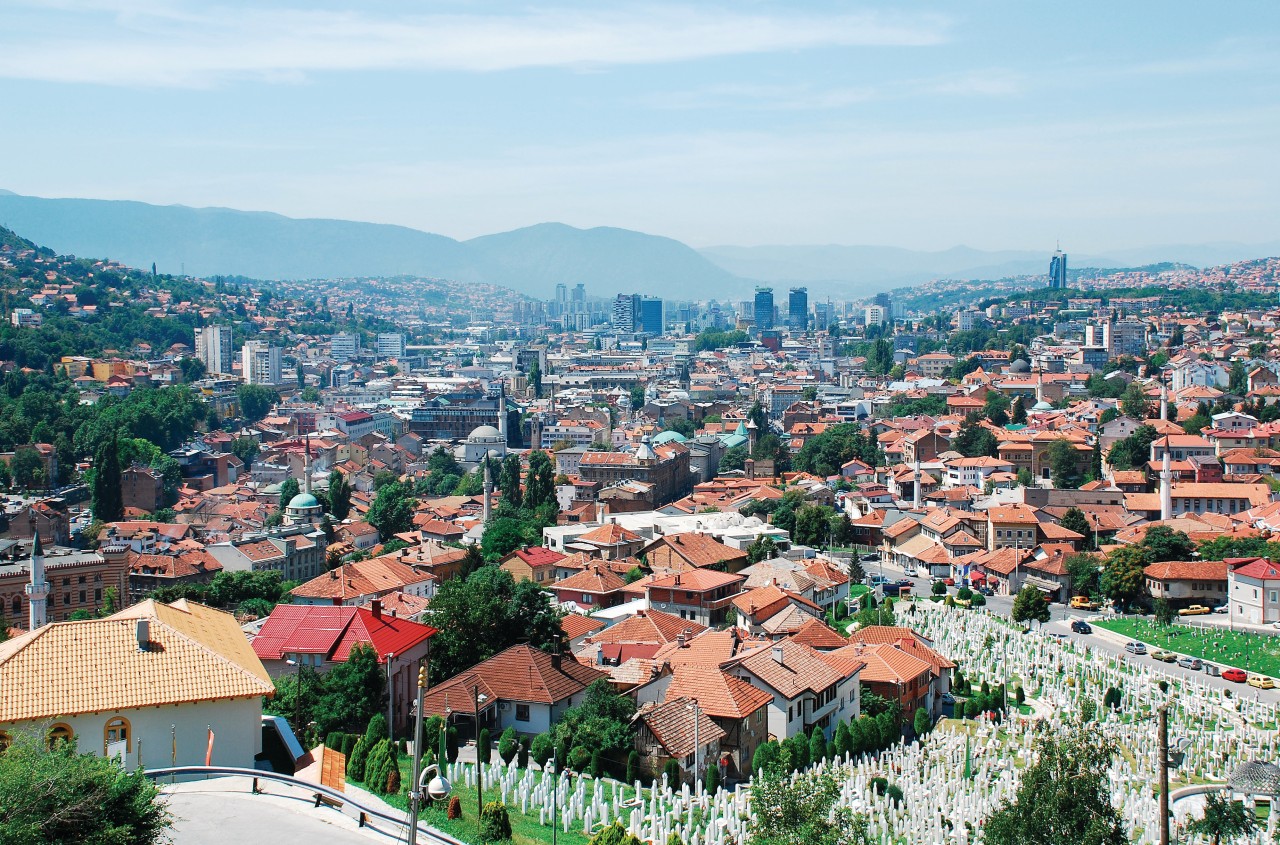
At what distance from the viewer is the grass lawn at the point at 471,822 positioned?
12.9 metres

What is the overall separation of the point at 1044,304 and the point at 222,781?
4314 inches

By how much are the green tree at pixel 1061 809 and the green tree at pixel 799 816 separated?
146 centimetres

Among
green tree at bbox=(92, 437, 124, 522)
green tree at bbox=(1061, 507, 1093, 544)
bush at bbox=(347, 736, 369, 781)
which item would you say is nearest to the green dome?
green tree at bbox=(92, 437, 124, 522)

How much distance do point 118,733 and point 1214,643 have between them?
2369 centimetres

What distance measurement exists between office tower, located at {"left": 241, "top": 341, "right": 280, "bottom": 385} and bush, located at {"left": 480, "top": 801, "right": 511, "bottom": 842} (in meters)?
85.6

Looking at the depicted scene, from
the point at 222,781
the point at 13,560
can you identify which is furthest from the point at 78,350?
the point at 222,781

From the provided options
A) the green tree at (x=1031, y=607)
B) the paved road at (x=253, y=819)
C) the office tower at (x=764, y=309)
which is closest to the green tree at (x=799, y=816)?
the paved road at (x=253, y=819)

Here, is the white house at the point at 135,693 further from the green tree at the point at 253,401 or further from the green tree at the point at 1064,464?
the green tree at the point at 253,401

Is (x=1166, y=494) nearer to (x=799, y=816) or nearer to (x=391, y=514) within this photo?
(x=391, y=514)

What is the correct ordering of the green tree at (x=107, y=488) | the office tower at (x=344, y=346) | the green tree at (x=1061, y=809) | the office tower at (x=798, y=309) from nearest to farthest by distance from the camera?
the green tree at (x=1061, y=809), the green tree at (x=107, y=488), the office tower at (x=344, y=346), the office tower at (x=798, y=309)

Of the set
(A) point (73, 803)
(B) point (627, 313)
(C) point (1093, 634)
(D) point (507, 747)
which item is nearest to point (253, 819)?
(A) point (73, 803)

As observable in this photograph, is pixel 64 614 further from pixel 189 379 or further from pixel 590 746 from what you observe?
pixel 189 379

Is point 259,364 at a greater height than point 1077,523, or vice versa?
point 259,364

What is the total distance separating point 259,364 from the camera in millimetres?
95625
